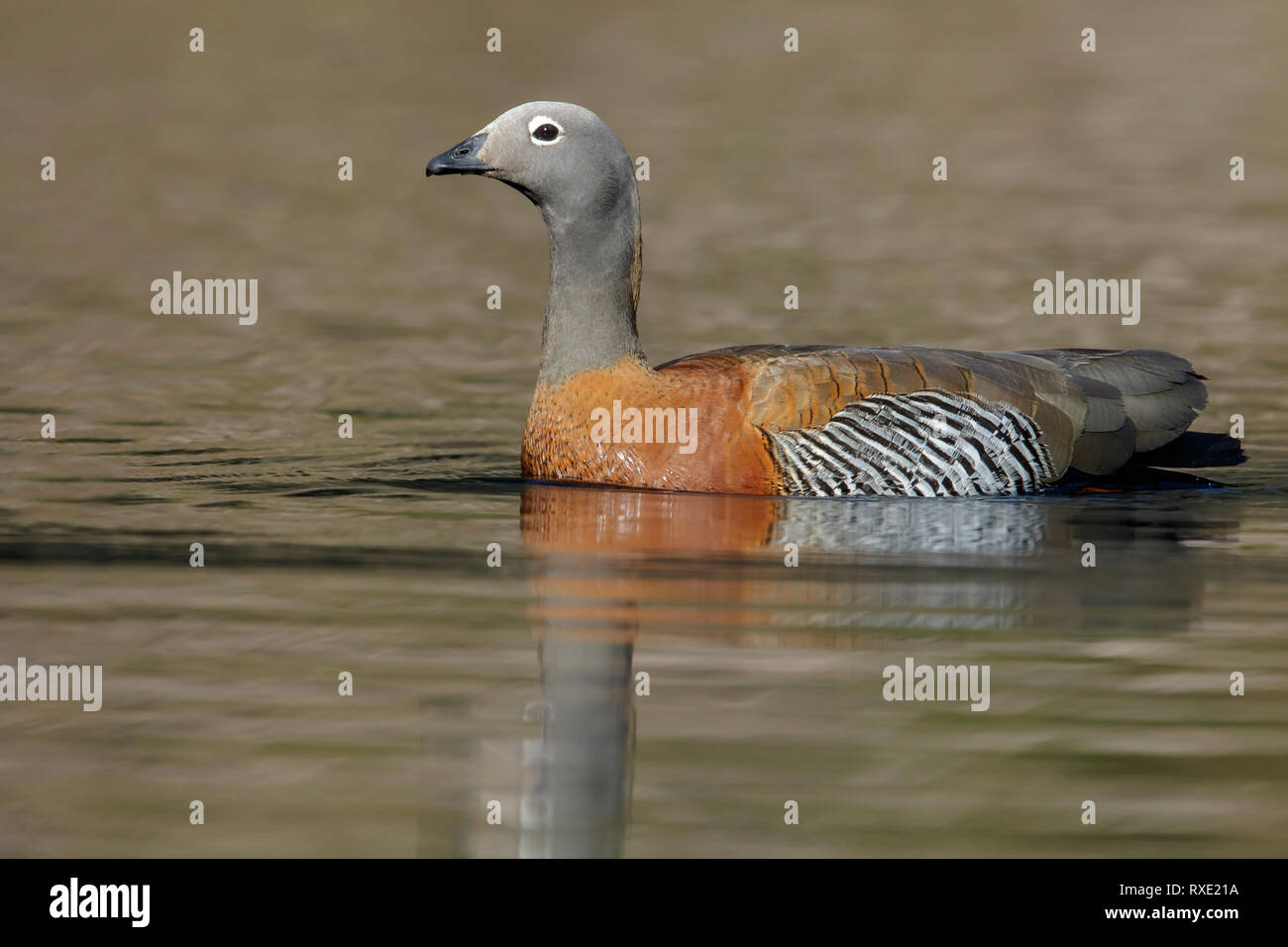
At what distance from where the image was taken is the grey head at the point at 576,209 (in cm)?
1108

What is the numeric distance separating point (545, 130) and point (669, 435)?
1734mm

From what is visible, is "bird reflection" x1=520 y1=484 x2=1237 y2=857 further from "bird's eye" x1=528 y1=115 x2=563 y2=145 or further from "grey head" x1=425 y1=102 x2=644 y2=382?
"bird's eye" x1=528 y1=115 x2=563 y2=145

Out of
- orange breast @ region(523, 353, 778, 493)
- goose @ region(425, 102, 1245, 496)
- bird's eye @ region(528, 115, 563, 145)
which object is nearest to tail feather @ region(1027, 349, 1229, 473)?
goose @ region(425, 102, 1245, 496)

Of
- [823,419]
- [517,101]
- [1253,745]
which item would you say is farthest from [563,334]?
[517,101]

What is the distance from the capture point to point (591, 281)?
37.1ft

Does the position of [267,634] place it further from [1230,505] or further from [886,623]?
[1230,505]

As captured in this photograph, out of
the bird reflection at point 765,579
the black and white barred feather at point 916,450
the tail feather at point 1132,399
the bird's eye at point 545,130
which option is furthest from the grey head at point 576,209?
the tail feather at point 1132,399

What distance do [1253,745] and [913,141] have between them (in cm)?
2119

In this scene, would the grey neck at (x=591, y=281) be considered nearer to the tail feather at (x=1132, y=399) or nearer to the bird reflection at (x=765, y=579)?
the bird reflection at (x=765, y=579)

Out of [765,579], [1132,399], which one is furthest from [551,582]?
[1132,399]

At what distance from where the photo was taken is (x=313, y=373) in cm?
1583

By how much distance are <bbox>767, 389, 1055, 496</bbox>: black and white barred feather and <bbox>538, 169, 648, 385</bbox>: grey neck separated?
105 cm

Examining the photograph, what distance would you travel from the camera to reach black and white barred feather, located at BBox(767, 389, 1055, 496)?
11.0m

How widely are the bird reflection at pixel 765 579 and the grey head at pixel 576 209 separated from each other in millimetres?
811
